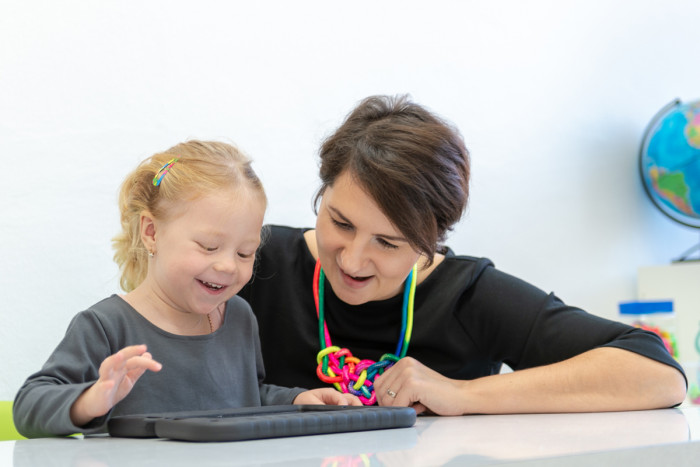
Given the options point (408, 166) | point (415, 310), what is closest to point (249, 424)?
point (408, 166)

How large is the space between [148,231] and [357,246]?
0.34 metres

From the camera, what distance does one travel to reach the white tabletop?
637 mm

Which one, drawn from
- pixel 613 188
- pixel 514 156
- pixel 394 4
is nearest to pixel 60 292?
pixel 394 4

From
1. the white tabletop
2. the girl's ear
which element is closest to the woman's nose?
the girl's ear

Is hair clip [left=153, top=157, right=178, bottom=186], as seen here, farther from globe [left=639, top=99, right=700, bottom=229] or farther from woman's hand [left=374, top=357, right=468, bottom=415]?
globe [left=639, top=99, right=700, bottom=229]

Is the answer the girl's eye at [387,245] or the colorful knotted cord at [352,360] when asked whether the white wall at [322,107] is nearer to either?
the colorful knotted cord at [352,360]

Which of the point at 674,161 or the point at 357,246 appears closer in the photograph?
the point at 357,246

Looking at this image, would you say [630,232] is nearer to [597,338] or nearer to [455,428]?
[597,338]

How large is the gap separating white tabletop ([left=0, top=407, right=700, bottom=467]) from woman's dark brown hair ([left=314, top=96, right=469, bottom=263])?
1.47 feet

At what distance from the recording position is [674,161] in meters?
2.53

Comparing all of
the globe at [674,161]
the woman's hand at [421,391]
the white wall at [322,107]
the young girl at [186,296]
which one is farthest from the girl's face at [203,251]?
the globe at [674,161]

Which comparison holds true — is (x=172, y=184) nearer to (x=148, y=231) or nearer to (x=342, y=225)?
(x=148, y=231)

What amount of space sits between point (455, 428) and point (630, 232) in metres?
1.90

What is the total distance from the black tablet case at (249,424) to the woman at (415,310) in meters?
0.35
